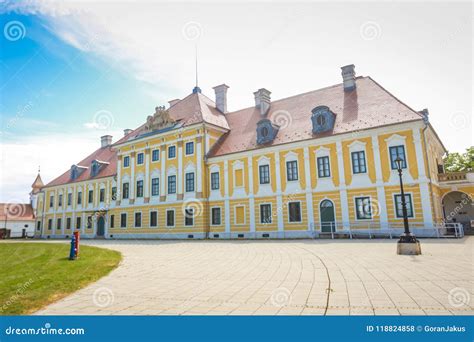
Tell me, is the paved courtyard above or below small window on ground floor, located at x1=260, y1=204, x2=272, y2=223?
below

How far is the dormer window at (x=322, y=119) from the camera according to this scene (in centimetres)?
2398

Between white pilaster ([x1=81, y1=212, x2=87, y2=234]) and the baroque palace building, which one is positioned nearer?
the baroque palace building

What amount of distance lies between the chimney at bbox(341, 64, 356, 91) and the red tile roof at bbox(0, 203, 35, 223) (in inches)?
2565

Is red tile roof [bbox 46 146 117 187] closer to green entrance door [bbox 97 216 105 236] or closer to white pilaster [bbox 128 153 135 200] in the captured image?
white pilaster [bbox 128 153 135 200]

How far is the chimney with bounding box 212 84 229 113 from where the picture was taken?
1414 inches

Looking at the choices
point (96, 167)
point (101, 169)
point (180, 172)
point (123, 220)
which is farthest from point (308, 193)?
point (96, 167)

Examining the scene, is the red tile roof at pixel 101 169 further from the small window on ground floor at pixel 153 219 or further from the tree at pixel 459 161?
the tree at pixel 459 161

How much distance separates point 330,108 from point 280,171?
6609mm

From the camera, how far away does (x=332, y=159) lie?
76.3ft

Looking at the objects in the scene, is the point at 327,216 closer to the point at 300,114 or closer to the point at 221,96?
the point at 300,114

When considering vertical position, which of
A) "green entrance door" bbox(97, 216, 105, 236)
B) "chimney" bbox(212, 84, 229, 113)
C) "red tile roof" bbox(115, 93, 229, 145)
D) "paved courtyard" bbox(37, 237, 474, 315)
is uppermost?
"chimney" bbox(212, 84, 229, 113)

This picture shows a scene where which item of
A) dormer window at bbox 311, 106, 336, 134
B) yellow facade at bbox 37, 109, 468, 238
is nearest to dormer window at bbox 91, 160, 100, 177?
yellow facade at bbox 37, 109, 468, 238

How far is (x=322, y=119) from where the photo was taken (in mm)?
24406

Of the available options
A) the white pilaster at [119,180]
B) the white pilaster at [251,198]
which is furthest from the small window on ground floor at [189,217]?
the white pilaster at [119,180]
